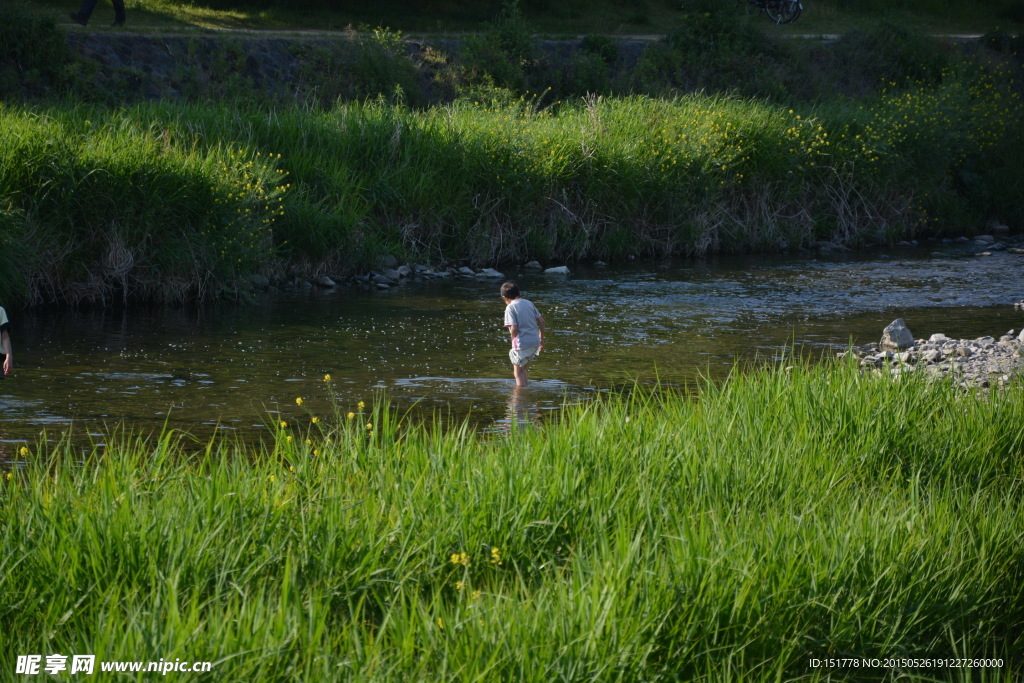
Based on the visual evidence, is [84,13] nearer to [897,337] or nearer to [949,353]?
[897,337]

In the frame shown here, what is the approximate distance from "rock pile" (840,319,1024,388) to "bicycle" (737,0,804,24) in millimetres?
31788

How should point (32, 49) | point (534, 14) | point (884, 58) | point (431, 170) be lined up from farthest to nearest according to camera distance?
point (534, 14) → point (884, 58) → point (32, 49) → point (431, 170)

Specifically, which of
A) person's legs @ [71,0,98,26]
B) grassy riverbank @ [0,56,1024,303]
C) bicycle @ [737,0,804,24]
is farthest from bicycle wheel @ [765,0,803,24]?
person's legs @ [71,0,98,26]

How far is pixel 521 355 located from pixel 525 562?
6.23 meters

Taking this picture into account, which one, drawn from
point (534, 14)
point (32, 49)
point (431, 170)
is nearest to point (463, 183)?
point (431, 170)

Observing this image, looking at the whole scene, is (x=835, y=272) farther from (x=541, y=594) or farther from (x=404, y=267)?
(x=541, y=594)

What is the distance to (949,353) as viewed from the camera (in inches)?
466

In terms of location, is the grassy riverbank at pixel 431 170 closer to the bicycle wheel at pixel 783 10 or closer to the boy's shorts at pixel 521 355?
the boy's shorts at pixel 521 355

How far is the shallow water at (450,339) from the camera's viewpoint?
10.3m

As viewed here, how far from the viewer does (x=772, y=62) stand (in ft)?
120

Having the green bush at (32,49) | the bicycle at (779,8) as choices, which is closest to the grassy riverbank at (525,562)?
the green bush at (32,49)

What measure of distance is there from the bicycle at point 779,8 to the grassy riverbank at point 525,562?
3907 cm

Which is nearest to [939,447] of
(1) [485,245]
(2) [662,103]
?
(1) [485,245]

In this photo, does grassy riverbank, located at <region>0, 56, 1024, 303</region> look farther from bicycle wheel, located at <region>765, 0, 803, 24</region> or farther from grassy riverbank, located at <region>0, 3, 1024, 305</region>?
bicycle wheel, located at <region>765, 0, 803, 24</region>
